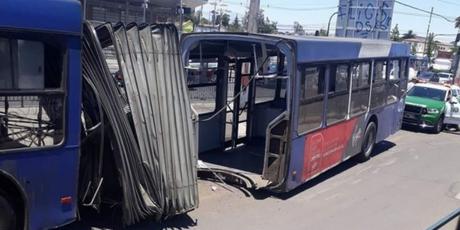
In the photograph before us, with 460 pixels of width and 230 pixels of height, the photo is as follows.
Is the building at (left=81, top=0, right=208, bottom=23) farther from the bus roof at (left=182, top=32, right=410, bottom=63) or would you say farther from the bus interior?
the bus roof at (left=182, top=32, right=410, bottom=63)

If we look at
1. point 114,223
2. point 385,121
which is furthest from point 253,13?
point 114,223

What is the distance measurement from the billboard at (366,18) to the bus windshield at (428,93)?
4955 millimetres

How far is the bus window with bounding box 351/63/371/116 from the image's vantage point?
10.4 metres

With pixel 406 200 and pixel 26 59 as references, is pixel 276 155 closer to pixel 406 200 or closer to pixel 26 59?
pixel 406 200

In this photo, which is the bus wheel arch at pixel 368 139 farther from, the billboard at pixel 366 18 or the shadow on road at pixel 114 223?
the billboard at pixel 366 18

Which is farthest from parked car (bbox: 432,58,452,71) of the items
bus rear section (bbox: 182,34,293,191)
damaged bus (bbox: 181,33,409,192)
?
bus rear section (bbox: 182,34,293,191)

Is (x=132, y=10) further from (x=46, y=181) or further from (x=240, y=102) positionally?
(x=46, y=181)

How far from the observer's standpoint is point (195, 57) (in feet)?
30.4

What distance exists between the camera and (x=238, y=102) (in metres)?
10.6

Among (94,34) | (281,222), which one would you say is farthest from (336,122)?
(94,34)

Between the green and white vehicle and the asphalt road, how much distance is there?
6012 mm

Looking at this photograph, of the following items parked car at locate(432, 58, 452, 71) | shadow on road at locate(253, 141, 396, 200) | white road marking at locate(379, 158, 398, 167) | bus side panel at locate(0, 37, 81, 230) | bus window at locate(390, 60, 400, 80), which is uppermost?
bus window at locate(390, 60, 400, 80)

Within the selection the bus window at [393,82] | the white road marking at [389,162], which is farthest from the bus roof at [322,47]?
the white road marking at [389,162]

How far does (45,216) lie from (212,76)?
16.6ft
